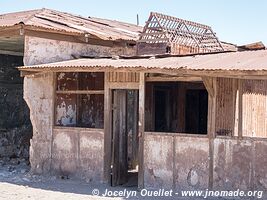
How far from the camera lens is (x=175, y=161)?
31.9ft

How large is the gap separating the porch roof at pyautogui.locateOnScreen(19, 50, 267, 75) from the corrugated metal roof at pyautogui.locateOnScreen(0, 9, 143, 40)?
152 cm

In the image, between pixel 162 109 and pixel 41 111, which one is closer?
pixel 41 111

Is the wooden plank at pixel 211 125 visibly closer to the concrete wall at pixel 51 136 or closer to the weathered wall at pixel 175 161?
the weathered wall at pixel 175 161

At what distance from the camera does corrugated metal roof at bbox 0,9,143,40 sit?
11.9 meters

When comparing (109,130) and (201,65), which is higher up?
(201,65)

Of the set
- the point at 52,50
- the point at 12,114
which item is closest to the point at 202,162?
the point at 52,50

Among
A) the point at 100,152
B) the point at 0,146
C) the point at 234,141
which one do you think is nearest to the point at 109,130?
the point at 100,152

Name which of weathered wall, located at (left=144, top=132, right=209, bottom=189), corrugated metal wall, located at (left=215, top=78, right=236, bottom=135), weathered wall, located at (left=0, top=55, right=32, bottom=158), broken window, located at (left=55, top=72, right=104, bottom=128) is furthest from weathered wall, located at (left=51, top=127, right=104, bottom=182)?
weathered wall, located at (left=0, top=55, right=32, bottom=158)

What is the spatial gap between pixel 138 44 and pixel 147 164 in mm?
4480

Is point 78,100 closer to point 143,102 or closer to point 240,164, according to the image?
point 143,102

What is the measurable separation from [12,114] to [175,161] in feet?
26.1

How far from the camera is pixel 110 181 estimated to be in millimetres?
10844

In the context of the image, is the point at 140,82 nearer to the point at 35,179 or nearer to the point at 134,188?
the point at 134,188

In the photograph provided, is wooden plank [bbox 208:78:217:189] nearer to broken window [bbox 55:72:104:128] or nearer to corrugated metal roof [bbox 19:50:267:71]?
corrugated metal roof [bbox 19:50:267:71]
